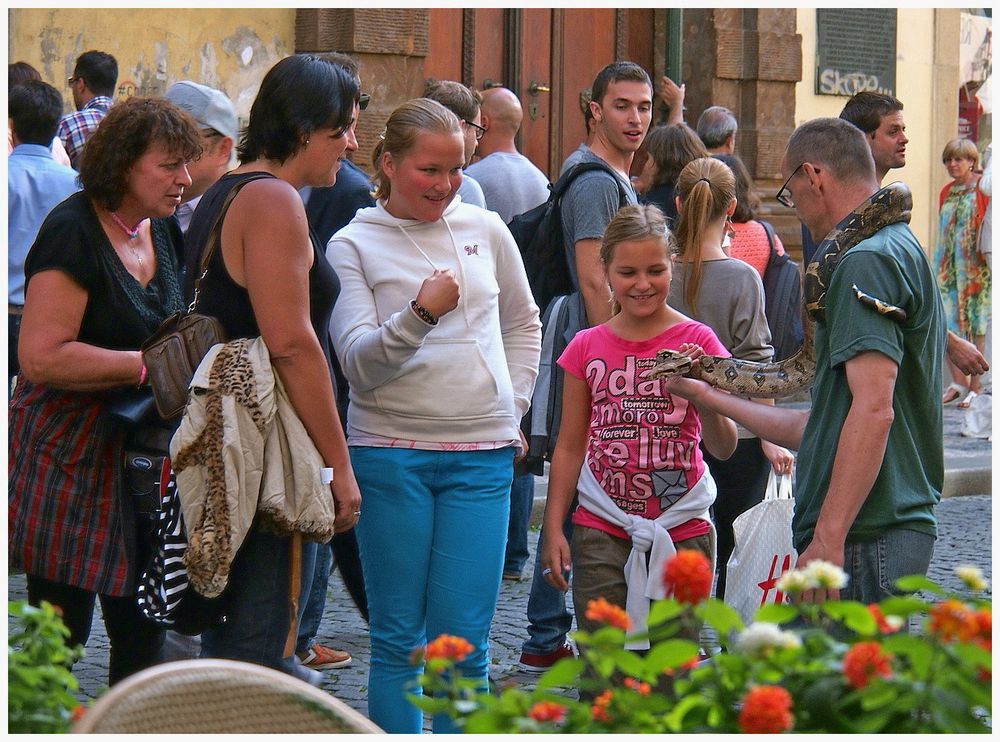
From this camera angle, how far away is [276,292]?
11.1 ft

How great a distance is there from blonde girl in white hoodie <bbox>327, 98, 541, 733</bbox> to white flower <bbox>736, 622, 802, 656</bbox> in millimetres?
1987

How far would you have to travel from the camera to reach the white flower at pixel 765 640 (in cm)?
191

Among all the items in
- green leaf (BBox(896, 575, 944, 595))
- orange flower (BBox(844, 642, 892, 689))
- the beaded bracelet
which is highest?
the beaded bracelet

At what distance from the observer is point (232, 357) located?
3379 millimetres

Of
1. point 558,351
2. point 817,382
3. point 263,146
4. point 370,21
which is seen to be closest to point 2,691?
point 263,146

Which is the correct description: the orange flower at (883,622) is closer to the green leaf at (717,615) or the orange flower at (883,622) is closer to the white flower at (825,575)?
the white flower at (825,575)

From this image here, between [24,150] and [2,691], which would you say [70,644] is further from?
[24,150]

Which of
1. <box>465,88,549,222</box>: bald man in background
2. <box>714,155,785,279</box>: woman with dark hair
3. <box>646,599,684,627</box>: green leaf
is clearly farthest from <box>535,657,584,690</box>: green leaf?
<box>465,88,549,222</box>: bald man in background

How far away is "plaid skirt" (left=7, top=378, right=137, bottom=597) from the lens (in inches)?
152

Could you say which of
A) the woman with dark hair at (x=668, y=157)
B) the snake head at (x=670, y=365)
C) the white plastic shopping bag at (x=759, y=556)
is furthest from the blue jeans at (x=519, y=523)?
the snake head at (x=670, y=365)

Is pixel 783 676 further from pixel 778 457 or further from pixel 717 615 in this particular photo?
pixel 778 457

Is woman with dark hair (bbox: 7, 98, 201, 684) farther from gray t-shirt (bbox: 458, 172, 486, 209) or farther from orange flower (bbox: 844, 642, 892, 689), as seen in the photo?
orange flower (bbox: 844, 642, 892, 689)

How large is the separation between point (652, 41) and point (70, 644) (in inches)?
403

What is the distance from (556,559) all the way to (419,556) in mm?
438
